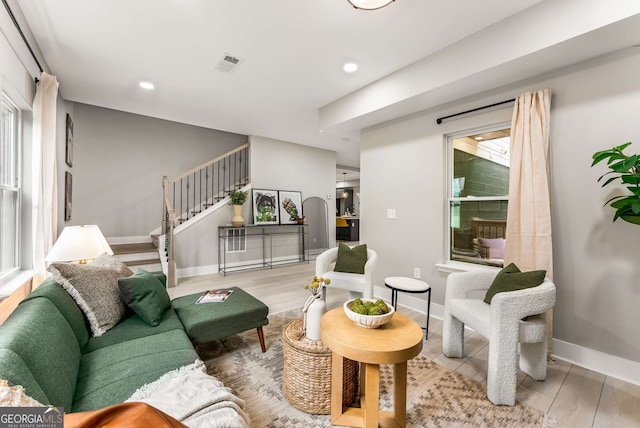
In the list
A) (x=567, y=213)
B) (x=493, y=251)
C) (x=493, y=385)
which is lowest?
(x=493, y=385)

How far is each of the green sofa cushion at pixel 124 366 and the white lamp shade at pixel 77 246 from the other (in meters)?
1.16

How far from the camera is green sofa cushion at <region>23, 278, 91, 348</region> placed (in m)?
1.47

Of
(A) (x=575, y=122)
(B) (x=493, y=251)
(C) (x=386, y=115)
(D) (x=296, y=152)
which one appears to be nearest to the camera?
(A) (x=575, y=122)

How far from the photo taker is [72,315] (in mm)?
1547

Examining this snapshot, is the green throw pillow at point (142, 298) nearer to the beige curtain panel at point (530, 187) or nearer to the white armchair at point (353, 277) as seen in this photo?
the white armchair at point (353, 277)

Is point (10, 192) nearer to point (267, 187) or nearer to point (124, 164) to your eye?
point (124, 164)

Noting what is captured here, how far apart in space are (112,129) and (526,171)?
6.43m

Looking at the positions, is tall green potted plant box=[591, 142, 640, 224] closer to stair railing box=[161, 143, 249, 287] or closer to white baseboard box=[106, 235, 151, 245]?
stair railing box=[161, 143, 249, 287]

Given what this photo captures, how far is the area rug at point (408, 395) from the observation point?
159 centimetres

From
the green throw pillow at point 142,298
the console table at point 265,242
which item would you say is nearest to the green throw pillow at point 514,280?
the green throw pillow at point 142,298

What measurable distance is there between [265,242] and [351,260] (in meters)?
3.06

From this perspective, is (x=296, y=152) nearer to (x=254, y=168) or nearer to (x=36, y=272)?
(x=254, y=168)

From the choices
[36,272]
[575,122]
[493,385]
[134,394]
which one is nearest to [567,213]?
[575,122]

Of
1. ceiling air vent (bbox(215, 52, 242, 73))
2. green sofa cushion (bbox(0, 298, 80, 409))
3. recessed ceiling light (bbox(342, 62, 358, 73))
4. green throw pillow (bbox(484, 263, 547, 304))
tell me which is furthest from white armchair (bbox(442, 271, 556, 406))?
ceiling air vent (bbox(215, 52, 242, 73))
